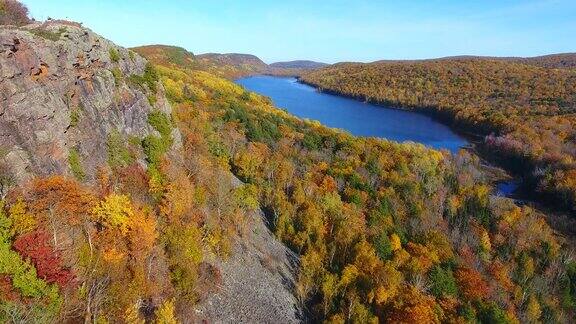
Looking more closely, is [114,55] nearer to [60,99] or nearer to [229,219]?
[60,99]

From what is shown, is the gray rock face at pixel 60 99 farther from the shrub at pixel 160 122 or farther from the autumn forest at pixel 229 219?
the shrub at pixel 160 122

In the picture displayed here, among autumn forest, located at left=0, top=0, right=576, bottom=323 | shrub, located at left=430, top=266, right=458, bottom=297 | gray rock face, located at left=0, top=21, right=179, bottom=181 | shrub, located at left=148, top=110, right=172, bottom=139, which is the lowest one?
shrub, located at left=430, top=266, right=458, bottom=297

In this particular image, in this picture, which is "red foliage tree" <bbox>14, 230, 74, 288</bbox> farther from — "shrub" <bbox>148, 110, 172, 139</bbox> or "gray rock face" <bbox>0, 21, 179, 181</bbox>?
"shrub" <bbox>148, 110, 172, 139</bbox>

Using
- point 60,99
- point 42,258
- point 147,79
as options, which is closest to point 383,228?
point 147,79

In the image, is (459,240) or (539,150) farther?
(539,150)

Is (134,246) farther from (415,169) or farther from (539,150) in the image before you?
(539,150)

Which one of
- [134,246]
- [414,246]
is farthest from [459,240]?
[134,246]

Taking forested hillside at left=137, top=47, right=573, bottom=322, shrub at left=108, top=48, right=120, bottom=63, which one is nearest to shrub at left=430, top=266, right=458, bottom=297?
forested hillside at left=137, top=47, right=573, bottom=322
